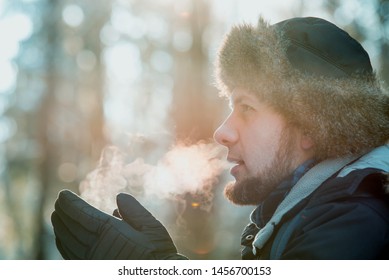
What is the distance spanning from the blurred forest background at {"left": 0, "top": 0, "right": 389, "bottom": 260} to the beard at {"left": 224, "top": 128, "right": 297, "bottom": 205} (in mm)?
4812

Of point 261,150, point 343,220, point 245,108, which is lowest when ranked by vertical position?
point 343,220

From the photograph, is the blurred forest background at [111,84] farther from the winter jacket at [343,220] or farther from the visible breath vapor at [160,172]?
the winter jacket at [343,220]

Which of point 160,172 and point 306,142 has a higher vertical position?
point 306,142

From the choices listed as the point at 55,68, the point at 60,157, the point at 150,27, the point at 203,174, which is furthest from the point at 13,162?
the point at 203,174

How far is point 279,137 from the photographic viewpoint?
2.00 meters

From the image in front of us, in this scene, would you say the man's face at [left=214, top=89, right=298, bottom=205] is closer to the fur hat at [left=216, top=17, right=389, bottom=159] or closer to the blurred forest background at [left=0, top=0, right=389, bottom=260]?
the fur hat at [left=216, top=17, right=389, bottom=159]

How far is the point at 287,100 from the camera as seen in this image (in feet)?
6.51

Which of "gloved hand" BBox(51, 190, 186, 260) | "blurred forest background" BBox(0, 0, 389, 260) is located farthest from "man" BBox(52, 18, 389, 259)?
"blurred forest background" BBox(0, 0, 389, 260)

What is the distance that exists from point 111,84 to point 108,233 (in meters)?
8.69

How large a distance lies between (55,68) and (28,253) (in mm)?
4710

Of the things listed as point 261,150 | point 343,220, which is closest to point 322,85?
point 261,150

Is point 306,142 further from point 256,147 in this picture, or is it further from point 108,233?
point 108,233
